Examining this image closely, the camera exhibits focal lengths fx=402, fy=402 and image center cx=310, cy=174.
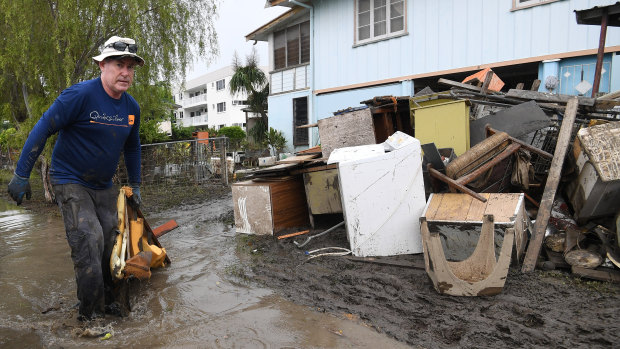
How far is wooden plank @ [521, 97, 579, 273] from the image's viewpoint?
145 inches

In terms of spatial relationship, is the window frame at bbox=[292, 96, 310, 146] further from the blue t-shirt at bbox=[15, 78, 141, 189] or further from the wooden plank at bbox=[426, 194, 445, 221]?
the blue t-shirt at bbox=[15, 78, 141, 189]

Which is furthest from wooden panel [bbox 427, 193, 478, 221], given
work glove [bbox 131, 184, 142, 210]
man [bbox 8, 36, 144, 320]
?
man [bbox 8, 36, 144, 320]

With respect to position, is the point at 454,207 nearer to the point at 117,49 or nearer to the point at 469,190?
the point at 469,190

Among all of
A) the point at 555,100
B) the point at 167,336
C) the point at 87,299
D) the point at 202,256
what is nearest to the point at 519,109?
the point at 555,100

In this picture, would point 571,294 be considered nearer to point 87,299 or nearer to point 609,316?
point 609,316

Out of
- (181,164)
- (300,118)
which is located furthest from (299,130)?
(181,164)

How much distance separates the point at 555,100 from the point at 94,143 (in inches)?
213

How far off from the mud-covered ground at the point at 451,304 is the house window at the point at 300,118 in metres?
11.0

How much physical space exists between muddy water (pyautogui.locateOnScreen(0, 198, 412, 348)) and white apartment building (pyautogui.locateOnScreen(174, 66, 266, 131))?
37.4 meters

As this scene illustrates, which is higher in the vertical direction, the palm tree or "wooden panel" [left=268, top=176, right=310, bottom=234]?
the palm tree

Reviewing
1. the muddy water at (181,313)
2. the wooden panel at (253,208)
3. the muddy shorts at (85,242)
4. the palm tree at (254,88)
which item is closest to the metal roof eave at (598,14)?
the wooden panel at (253,208)

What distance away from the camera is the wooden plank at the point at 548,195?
12.1 ft

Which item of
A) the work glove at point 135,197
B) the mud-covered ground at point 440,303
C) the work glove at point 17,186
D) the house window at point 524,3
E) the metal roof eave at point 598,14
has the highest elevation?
the house window at point 524,3

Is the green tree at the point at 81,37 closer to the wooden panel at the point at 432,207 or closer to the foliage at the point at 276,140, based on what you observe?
the foliage at the point at 276,140
